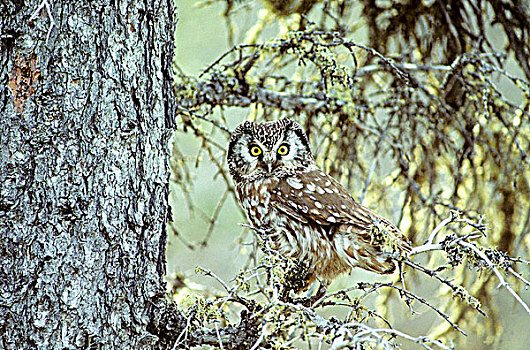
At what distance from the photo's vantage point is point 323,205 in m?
1.92

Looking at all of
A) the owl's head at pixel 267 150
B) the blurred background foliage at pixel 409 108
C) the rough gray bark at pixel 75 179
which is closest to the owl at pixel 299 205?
the owl's head at pixel 267 150

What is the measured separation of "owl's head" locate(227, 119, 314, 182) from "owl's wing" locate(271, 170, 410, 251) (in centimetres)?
7

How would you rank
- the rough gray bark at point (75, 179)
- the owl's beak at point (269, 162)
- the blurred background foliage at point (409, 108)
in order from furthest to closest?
the blurred background foliage at point (409, 108)
the owl's beak at point (269, 162)
the rough gray bark at point (75, 179)

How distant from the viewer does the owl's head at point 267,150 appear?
6.73 ft

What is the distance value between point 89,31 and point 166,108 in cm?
30

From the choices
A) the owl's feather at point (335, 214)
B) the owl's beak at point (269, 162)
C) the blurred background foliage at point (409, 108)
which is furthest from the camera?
the blurred background foliage at point (409, 108)

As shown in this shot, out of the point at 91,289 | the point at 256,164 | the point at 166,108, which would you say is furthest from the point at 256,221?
the point at 91,289

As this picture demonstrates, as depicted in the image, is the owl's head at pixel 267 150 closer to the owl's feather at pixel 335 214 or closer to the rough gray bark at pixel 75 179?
the owl's feather at pixel 335 214

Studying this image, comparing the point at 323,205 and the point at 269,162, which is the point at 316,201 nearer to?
the point at 323,205

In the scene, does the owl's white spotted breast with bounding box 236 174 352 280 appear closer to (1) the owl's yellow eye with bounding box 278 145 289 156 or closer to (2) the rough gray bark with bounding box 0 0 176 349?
(1) the owl's yellow eye with bounding box 278 145 289 156

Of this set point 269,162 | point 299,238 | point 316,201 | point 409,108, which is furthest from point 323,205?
point 409,108

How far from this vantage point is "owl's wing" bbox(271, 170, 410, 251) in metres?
1.87

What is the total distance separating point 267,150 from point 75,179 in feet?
2.64

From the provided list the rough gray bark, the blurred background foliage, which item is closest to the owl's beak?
the blurred background foliage
